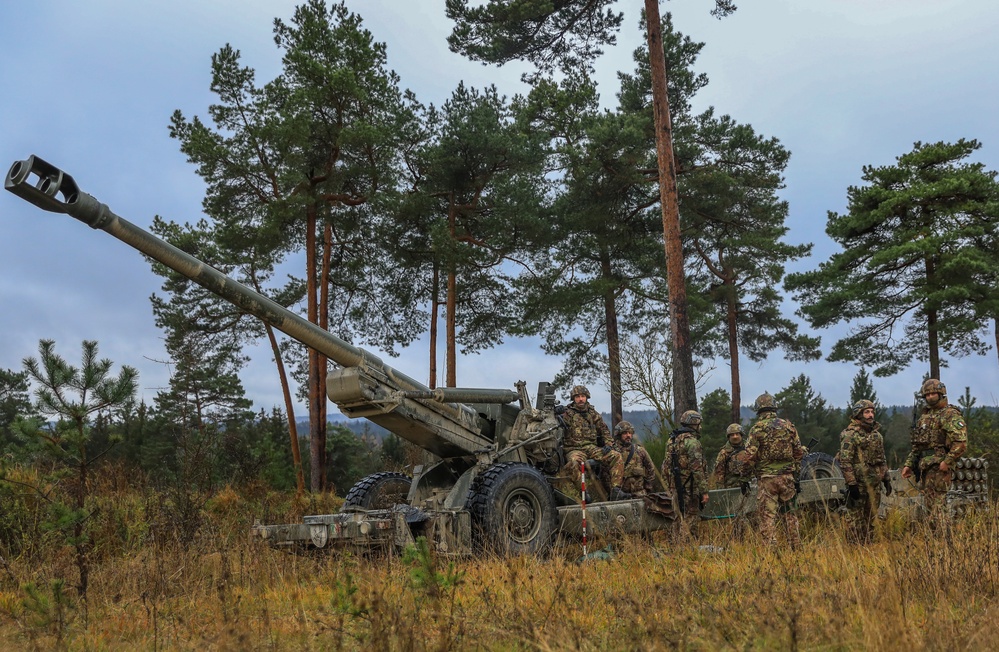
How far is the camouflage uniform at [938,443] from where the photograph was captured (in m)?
9.00

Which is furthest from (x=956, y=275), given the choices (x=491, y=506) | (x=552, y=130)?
(x=491, y=506)

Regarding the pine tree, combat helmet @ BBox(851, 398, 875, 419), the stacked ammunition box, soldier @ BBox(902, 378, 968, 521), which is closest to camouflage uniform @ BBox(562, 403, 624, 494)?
combat helmet @ BBox(851, 398, 875, 419)

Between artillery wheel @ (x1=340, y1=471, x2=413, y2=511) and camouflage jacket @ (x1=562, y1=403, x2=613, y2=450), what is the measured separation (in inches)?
77.9

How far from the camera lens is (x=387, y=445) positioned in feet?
82.8

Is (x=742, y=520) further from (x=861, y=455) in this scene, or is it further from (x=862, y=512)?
(x=861, y=455)

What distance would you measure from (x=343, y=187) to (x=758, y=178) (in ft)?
36.9

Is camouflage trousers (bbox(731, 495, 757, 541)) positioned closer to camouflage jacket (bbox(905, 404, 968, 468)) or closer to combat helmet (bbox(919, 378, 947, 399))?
camouflage jacket (bbox(905, 404, 968, 468))

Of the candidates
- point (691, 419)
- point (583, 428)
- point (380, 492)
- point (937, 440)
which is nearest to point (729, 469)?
point (691, 419)

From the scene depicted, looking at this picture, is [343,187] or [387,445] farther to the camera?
[387,445]

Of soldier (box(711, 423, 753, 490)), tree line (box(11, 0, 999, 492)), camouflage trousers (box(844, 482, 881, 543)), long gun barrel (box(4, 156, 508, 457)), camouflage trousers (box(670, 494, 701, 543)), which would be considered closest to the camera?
long gun barrel (box(4, 156, 508, 457))

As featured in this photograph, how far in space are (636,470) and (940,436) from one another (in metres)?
3.38

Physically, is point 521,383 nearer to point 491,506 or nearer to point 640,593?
point 491,506

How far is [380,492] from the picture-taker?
10414 millimetres

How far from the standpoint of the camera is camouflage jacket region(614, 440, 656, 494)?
35.0 feet
